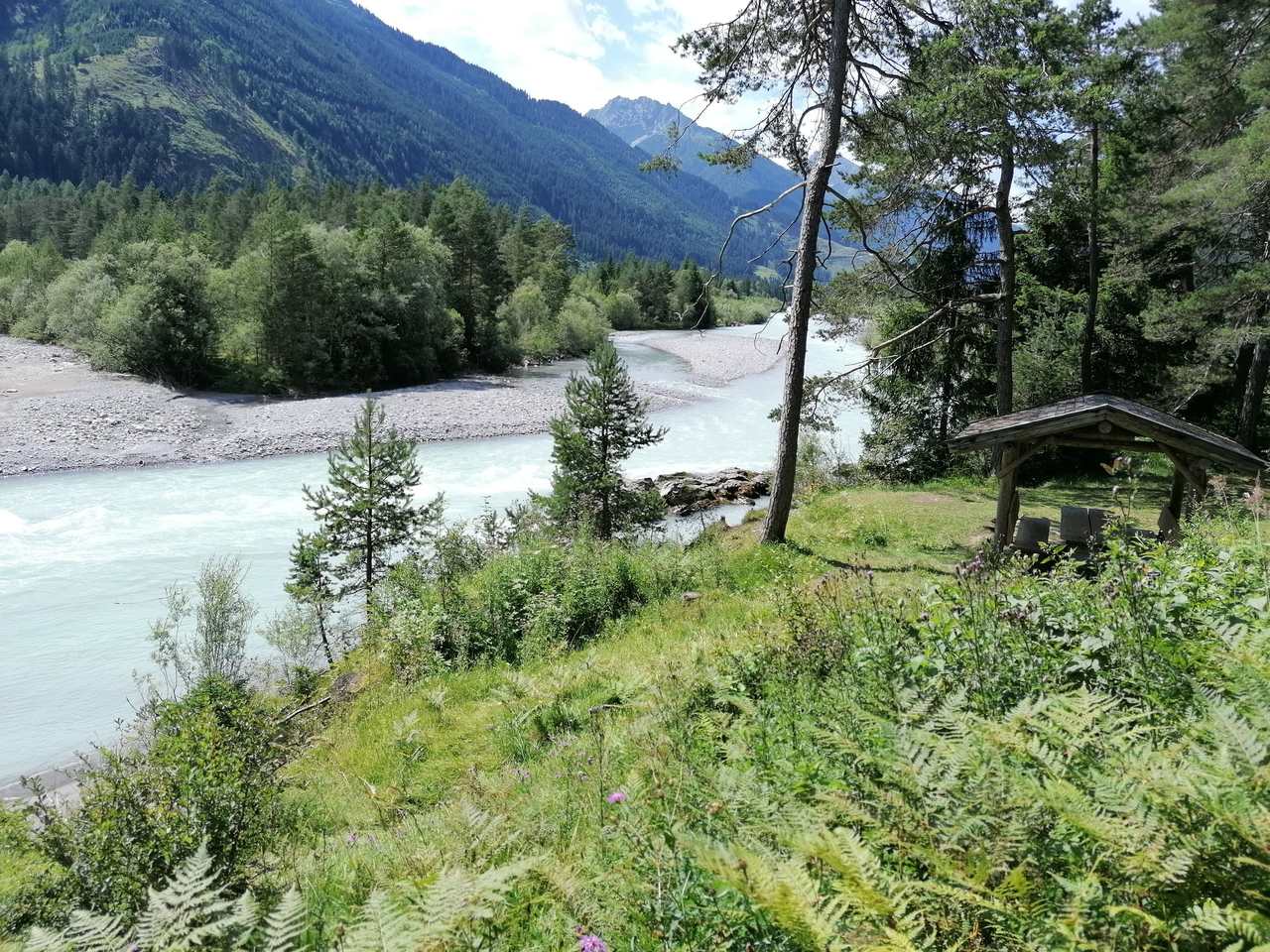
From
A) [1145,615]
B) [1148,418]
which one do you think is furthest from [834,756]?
[1148,418]

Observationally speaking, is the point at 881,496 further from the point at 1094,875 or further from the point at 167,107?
the point at 167,107

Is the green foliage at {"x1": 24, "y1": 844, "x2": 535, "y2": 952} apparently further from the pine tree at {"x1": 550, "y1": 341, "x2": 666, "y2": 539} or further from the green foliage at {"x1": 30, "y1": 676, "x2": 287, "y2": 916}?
the pine tree at {"x1": 550, "y1": 341, "x2": 666, "y2": 539}

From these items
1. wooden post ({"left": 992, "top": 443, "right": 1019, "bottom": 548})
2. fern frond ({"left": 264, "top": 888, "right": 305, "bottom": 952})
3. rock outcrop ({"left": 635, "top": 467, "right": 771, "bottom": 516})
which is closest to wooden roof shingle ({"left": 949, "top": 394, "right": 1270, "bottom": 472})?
wooden post ({"left": 992, "top": 443, "right": 1019, "bottom": 548})

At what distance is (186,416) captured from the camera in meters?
35.2

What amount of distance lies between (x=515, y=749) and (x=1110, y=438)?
31.9 ft

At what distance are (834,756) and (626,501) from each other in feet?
47.4

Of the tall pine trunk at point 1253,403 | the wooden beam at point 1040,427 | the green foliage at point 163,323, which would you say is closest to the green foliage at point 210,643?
the wooden beam at point 1040,427

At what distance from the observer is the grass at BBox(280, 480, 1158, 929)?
3729 millimetres

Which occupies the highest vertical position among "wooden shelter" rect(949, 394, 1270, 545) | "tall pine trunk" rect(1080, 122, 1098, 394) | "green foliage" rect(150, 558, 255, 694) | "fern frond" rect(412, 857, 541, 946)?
"tall pine trunk" rect(1080, 122, 1098, 394)

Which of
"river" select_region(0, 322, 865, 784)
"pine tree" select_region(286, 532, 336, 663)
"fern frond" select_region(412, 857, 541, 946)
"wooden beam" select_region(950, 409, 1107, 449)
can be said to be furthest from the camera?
"pine tree" select_region(286, 532, 336, 663)

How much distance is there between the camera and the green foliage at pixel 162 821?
362 centimetres

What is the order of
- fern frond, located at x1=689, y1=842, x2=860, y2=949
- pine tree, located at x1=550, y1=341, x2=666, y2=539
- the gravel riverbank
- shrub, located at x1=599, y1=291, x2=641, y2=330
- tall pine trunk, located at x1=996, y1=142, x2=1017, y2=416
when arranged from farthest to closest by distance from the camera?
shrub, located at x1=599, y1=291, x2=641, y2=330 → the gravel riverbank → pine tree, located at x1=550, y1=341, x2=666, y2=539 → tall pine trunk, located at x1=996, y1=142, x2=1017, y2=416 → fern frond, located at x1=689, y1=842, x2=860, y2=949

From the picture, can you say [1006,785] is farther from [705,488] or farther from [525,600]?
[705,488]

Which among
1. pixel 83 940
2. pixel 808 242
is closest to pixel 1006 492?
pixel 808 242
